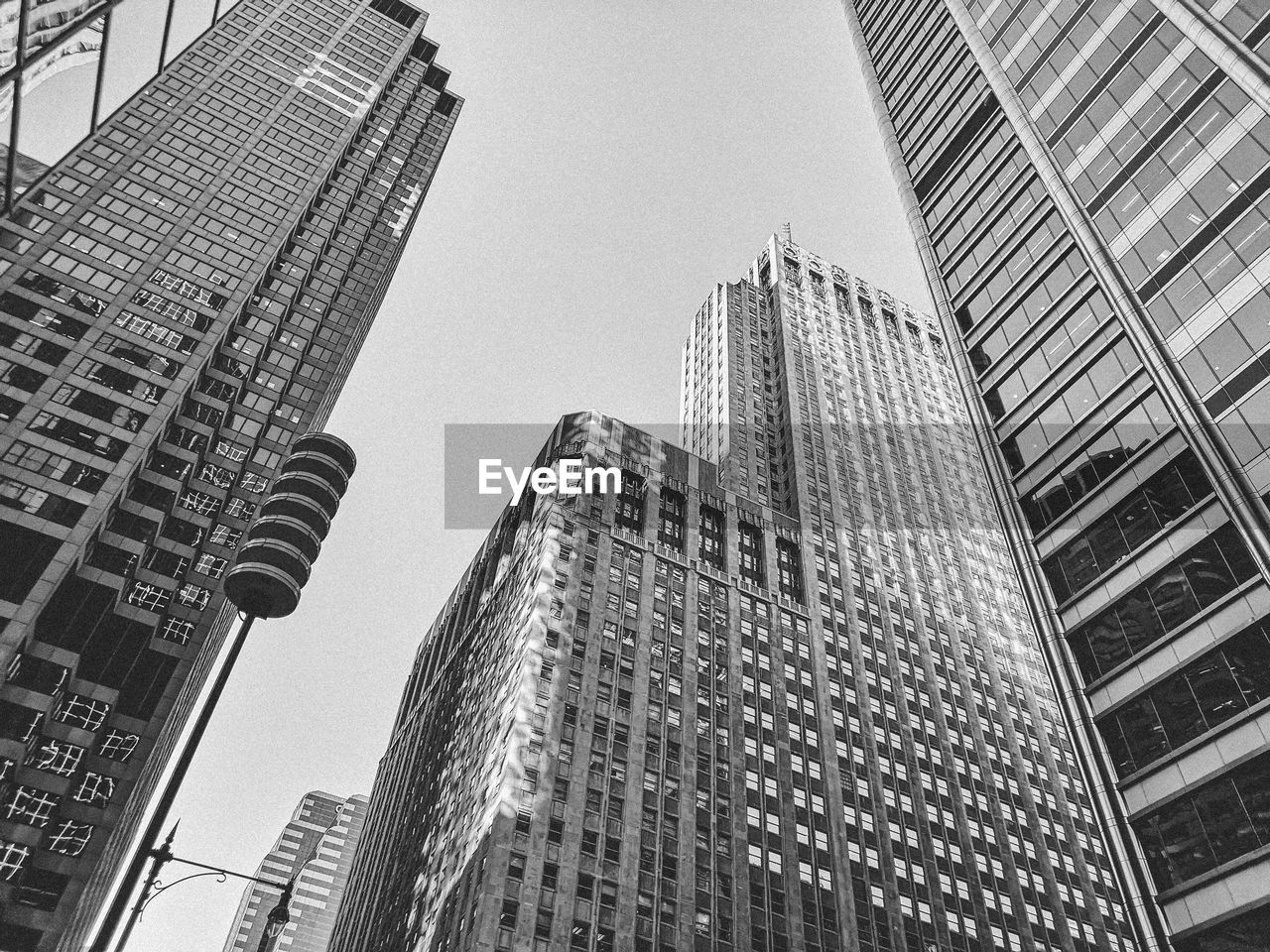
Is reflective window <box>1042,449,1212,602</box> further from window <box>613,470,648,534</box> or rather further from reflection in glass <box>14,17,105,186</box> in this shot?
window <box>613,470,648,534</box>

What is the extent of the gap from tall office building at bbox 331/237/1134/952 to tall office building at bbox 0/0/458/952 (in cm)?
2573

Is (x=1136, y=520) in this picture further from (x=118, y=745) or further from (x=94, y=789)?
(x=94, y=789)

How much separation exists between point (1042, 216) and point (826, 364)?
3590 inches

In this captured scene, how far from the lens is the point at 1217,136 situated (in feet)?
115

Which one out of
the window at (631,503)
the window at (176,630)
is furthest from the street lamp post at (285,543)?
the window at (631,503)

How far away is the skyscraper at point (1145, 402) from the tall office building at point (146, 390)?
56802 millimetres

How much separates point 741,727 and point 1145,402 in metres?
52.2

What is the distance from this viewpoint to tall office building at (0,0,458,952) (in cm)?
5519

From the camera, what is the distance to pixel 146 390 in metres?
67.7

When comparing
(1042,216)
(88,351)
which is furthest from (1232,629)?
(88,351)

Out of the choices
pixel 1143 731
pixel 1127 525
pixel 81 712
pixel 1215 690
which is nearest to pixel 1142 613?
pixel 1127 525

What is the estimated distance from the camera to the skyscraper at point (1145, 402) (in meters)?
30.1

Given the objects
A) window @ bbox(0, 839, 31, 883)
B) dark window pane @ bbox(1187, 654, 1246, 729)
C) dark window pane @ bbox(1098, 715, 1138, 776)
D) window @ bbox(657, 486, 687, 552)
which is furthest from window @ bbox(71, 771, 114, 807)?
dark window pane @ bbox(1187, 654, 1246, 729)

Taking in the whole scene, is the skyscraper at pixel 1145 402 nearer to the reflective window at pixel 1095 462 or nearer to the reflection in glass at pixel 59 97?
the reflective window at pixel 1095 462
